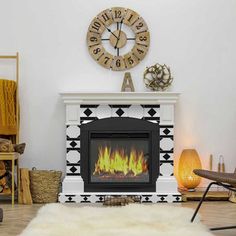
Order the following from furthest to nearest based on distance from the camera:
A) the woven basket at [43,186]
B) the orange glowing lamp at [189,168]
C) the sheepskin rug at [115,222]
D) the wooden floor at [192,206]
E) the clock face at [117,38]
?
the clock face at [117,38] → the orange glowing lamp at [189,168] → the woven basket at [43,186] → the wooden floor at [192,206] → the sheepskin rug at [115,222]

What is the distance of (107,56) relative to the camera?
228 inches

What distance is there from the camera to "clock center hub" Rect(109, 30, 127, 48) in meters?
5.79

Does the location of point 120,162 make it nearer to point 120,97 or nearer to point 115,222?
point 120,97

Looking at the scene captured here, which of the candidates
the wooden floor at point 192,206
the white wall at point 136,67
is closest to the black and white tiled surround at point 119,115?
the white wall at point 136,67

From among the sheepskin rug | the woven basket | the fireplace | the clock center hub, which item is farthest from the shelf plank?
the clock center hub

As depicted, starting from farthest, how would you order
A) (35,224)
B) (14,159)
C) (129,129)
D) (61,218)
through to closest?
(129,129)
(14,159)
(61,218)
(35,224)

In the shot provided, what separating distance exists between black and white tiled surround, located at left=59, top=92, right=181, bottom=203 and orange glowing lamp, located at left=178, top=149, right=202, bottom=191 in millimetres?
168

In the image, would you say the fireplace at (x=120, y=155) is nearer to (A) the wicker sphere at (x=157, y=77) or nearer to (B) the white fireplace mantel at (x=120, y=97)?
(B) the white fireplace mantel at (x=120, y=97)

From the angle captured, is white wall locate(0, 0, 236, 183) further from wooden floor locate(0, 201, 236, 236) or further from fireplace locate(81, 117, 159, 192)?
wooden floor locate(0, 201, 236, 236)

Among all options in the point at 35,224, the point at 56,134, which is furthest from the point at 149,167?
the point at 35,224

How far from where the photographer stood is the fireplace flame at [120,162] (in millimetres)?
5539

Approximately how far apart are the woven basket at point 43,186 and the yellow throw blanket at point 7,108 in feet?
1.73

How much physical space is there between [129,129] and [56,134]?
828 mm

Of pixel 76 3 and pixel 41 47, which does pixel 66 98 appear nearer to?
pixel 41 47
